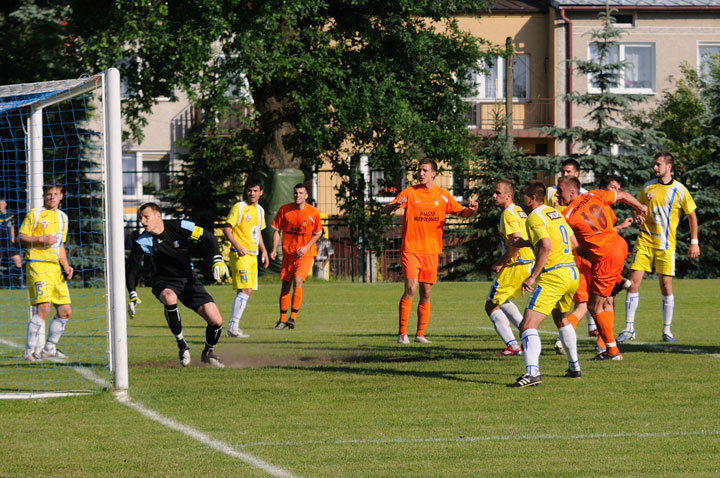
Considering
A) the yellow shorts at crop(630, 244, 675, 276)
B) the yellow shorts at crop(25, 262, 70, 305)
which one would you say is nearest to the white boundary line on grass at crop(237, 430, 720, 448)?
the yellow shorts at crop(25, 262, 70, 305)

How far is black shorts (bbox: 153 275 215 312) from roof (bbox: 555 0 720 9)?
101 feet

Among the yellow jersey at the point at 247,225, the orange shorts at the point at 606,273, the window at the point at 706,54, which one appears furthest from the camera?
the window at the point at 706,54

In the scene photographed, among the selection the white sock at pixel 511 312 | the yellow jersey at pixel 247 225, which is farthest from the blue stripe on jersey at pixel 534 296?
the yellow jersey at pixel 247 225

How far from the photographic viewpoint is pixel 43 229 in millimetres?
12164

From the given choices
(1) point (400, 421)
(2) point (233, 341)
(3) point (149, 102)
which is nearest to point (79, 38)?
(3) point (149, 102)

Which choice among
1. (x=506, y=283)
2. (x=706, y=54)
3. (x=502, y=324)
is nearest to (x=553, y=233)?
(x=506, y=283)

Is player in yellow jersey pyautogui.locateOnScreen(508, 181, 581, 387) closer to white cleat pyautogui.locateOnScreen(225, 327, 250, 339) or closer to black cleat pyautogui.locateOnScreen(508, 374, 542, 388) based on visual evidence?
black cleat pyautogui.locateOnScreen(508, 374, 542, 388)

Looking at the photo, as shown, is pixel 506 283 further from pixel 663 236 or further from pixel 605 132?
pixel 605 132

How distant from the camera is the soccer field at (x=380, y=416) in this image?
666cm

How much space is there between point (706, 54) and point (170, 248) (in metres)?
33.3

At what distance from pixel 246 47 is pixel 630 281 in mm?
13861

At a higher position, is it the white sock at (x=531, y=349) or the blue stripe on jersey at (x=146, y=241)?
the blue stripe on jersey at (x=146, y=241)

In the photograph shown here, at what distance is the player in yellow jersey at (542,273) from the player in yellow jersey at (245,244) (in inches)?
244

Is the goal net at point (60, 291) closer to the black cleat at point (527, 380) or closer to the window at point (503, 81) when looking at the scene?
the black cleat at point (527, 380)
